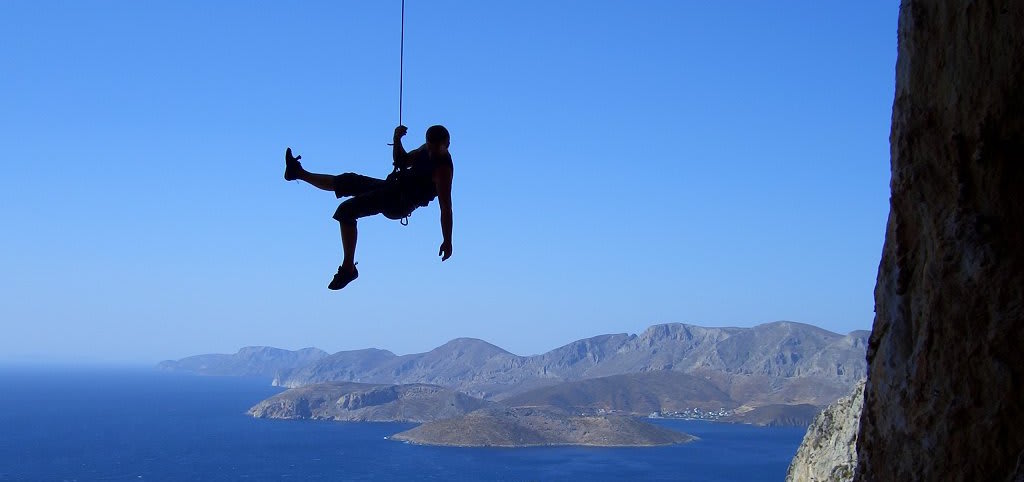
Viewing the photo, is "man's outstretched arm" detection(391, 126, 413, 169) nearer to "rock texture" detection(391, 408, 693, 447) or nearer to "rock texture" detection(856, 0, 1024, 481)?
"rock texture" detection(856, 0, 1024, 481)

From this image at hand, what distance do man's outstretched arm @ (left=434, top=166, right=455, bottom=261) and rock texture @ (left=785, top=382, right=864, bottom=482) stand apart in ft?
58.0

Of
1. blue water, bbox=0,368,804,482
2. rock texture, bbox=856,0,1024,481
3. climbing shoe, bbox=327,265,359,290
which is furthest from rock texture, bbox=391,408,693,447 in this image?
rock texture, bbox=856,0,1024,481

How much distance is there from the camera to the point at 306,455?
129125mm

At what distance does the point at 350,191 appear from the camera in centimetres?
799

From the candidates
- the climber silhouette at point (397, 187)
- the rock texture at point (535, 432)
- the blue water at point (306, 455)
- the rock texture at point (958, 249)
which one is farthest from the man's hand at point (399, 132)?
the rock texture at point (535, 432)

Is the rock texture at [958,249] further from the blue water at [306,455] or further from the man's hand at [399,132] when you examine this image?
the blue water at [306,455]

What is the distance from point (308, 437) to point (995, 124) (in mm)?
158243

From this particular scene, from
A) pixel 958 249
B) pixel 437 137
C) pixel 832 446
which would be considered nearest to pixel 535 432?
pixel 832 446

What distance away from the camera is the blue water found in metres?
112

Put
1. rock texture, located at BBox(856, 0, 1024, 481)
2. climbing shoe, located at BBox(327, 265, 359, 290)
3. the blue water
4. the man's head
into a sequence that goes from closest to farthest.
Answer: rock texture, located at BBox(856, 0, 1024, 481)
the man's head
climbing shoe, located at BBox(327, 265, 359, 290)
the blue water

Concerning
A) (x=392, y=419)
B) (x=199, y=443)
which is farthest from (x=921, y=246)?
(x=392, y=419)

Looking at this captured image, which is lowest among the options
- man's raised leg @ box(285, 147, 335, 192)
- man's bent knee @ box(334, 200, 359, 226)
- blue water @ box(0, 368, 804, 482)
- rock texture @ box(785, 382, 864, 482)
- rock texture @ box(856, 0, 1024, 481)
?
blue water @ box(0, 368, 804, 482)

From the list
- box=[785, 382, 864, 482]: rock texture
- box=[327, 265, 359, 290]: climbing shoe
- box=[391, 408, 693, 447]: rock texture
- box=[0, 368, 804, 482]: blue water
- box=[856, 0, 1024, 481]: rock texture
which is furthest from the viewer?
box=[391, 408, 693, 447]: rock texture

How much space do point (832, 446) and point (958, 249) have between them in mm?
22234
